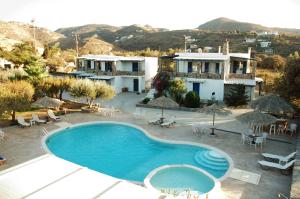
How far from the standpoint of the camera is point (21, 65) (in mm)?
50781

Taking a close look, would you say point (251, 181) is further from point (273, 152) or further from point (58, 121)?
point (58, 121)

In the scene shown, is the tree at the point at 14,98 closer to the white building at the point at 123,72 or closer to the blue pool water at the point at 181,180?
the blue pool water at the point at 181,180

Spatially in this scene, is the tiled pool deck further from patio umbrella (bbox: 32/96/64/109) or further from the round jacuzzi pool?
patio umbrella (bbox: 32/96/64/109)

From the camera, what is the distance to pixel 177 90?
29.7 meters

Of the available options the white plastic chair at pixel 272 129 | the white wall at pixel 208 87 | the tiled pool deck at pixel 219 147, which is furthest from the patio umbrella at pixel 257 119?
the white wall at pixel 208 87

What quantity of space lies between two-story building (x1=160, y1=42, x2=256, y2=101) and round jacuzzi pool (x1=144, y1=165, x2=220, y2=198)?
1846 cm

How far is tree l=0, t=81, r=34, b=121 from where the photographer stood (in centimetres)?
1980

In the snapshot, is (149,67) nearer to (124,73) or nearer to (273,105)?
(124,73)

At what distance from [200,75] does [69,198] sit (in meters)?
26.5

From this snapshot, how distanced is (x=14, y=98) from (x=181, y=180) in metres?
14.7

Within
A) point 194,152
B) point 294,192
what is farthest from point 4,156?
point 294,192

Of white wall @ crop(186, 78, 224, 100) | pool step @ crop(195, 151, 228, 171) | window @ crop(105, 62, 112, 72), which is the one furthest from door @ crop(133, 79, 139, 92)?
pool step @ crop(195, 151, 228, 171)

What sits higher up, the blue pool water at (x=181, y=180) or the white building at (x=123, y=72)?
the white building at (x=123, y=72)

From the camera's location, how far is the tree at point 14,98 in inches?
779
